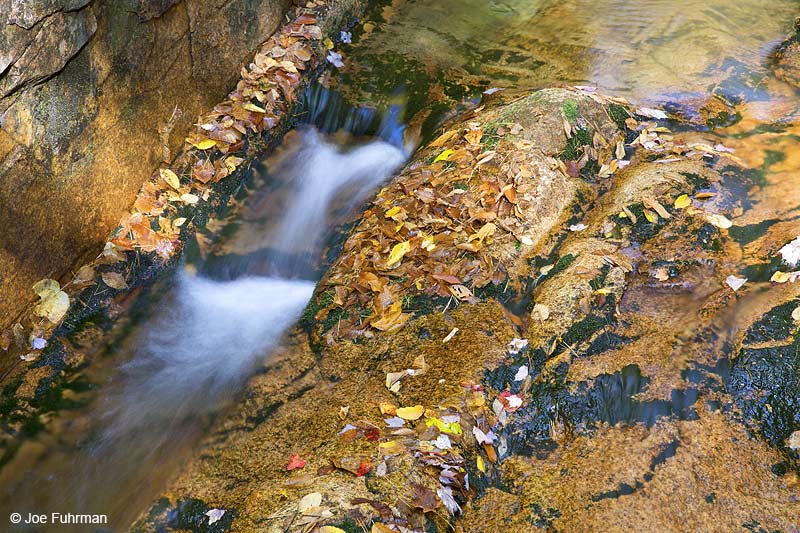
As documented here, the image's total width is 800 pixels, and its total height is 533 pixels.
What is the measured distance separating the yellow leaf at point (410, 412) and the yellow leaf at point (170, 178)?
3010 millimetres

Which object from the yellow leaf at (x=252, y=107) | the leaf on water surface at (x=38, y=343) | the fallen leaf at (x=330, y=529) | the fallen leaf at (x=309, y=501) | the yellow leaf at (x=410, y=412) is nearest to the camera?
the fallen leaf at (x=330, y=529)

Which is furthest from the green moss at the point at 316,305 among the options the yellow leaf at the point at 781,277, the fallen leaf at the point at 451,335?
the yellow leaf at the point at 781,277

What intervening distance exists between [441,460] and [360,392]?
0.75 meters

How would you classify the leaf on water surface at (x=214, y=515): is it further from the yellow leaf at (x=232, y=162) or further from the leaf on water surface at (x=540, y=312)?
the yellow leaf at (x=232, y=162)

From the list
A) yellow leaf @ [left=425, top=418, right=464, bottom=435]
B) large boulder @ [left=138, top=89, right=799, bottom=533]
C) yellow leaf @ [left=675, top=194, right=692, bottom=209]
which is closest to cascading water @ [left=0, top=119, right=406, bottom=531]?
large boulder @ [left=138, top=89, right=799, bottom=533]

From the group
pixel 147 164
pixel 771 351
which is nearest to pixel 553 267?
pixel 771 351

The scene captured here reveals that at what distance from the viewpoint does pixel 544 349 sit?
12.5 feet

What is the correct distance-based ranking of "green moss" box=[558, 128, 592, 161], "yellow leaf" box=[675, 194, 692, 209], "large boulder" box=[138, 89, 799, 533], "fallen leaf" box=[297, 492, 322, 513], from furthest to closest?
"green moss" box=[558, 128, 592, 161]
"yellow leaf" box=[675, 194, 692, 209]
"large boulder" box=[138, 89, 799, 533]
"fallen leaf" box=[297, 492, 322, 513]

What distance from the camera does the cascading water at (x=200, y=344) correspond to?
377cm

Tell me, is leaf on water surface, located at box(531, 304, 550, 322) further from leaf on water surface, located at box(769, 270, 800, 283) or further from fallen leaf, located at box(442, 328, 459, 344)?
leaf on water surface, located at box(769, 270, 800, 283)

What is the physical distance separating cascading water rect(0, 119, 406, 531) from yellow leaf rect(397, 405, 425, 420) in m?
1.23

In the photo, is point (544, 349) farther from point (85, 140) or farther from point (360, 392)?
point (85, 140)

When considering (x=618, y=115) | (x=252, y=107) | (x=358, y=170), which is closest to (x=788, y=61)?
(x=618, y=115)

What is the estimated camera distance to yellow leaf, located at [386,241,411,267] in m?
4.51
